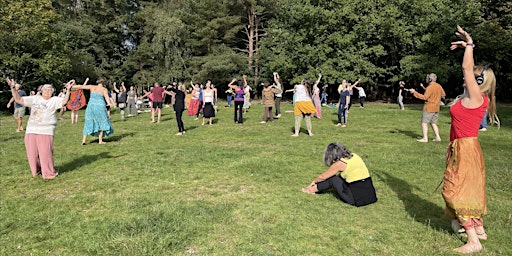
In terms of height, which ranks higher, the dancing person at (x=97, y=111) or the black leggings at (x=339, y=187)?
the dancing person at (x=97, y=111)

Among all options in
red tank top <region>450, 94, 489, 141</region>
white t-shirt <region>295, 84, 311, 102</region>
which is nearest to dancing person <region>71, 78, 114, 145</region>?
white t-shirt <region>295, 84, 311, 102</region>

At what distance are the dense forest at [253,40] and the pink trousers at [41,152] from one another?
25713 millimetres

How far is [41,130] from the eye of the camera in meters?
6.93

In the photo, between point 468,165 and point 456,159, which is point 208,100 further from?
point 468,165

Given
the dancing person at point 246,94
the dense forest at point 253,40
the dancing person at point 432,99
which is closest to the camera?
the dancing person at point 432,99

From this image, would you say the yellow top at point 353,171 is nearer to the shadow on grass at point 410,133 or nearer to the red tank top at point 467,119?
the red tank top at point 467,119

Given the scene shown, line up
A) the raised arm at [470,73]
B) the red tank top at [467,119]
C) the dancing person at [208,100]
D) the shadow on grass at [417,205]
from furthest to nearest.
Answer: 1. the dancing person at [208,100]
2. the shadow on grass at [417,205]
3. the red tank top at [467,119]
4. the raised arm at [470,73]

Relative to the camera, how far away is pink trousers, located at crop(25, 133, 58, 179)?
691cm

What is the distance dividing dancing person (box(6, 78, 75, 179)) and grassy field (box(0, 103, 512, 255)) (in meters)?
0.37

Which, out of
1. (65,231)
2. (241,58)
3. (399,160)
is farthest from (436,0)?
(65,231)

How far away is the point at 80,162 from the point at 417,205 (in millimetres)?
7574

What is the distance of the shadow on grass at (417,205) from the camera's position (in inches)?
193

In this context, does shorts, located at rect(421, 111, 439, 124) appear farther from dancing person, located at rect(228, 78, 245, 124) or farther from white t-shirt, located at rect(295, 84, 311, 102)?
dancing person, located at rect(228, 78, 245, 124)

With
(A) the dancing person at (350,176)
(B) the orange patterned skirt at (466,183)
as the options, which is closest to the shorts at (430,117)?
(A) the dancing person at (350,176)
